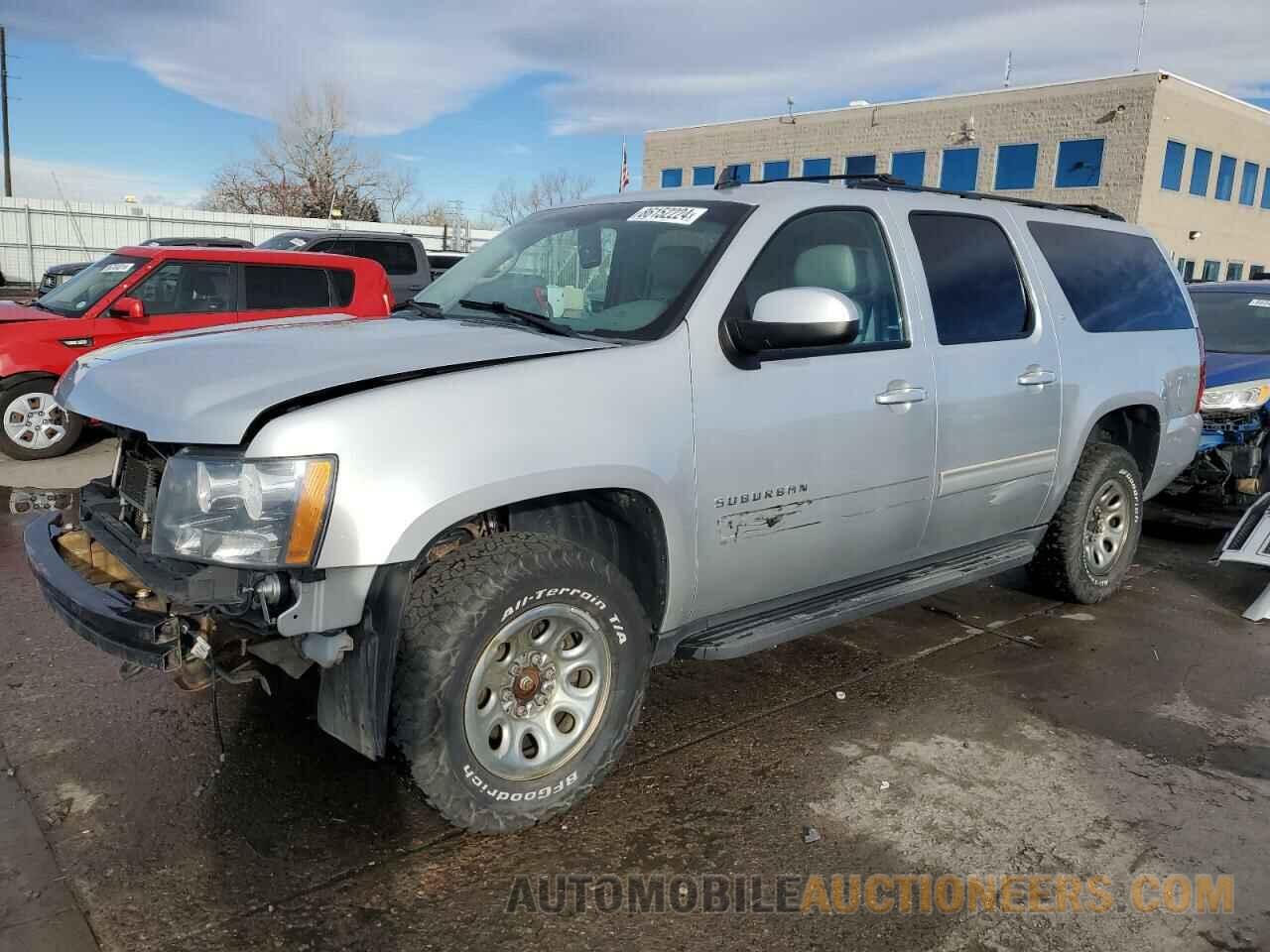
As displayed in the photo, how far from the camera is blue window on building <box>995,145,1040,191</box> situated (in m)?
31.5

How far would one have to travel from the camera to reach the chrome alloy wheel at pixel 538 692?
2.76 meters

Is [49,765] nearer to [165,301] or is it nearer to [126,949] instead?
[126,949]

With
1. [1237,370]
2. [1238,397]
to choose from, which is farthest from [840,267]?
[1237,370]

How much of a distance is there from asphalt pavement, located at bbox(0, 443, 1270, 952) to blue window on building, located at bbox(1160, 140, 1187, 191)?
99.1 feet

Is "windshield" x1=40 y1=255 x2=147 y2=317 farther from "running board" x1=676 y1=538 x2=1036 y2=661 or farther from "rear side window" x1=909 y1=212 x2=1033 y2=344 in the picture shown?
"running board" x1=676 y1=538 x2=1036 y2=661

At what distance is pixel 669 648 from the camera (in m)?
3.28

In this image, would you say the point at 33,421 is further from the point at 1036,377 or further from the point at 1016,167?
the point at 1016,167

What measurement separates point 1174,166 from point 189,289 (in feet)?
101

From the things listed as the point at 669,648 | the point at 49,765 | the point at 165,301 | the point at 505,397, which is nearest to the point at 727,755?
the point at 669,648

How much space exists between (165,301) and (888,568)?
23.4ft

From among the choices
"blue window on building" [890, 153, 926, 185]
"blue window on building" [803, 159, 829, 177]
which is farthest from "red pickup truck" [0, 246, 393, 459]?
"blue window on building" [803, 159, 829, 177]

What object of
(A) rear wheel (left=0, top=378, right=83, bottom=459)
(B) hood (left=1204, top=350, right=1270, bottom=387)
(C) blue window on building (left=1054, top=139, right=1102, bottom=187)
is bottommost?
(A) rear wheel (left=0, top=378, right=83, bottom=459)

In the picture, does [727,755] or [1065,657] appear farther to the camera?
[1065,657]

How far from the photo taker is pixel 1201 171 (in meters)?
31.6
